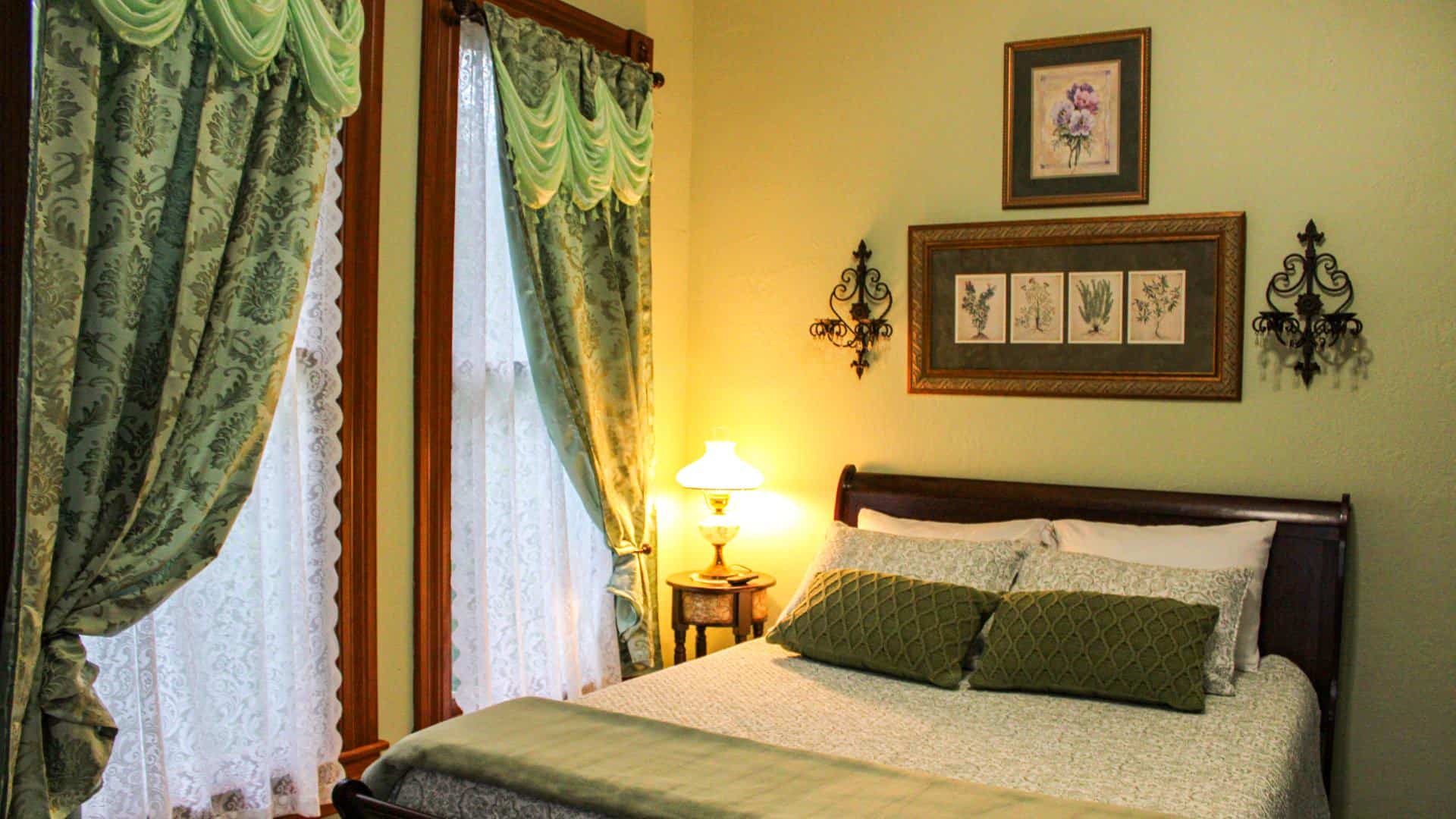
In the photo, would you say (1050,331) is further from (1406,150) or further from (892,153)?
(1406,150)

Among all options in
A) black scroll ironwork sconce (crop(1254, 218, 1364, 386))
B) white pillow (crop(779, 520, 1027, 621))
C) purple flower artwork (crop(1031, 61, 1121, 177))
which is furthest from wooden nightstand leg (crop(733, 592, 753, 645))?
black scroll ironwork sconce (crop(1254, 218, 1364, 386))

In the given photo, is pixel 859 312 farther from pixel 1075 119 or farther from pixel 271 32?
pixel 271 32

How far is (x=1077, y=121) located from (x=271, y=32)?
236 centimetres

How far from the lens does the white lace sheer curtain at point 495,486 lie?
3459 millimetres

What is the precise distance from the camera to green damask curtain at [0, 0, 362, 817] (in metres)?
2.31

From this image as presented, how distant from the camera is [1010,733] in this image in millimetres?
2713

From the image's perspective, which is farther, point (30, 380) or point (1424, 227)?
point (1424, 227)

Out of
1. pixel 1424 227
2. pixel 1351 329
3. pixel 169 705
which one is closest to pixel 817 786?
pixel 169 705

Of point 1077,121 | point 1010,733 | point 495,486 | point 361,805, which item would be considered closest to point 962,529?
point 1010,733

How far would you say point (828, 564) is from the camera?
3670 mm

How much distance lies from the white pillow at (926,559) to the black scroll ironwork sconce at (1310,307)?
95 centimetres

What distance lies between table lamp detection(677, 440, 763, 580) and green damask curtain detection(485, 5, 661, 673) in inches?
6.6

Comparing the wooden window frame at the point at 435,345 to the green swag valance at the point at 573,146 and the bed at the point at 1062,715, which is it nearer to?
the green swag valance at the point at 573,146

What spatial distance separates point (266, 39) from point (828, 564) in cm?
207
